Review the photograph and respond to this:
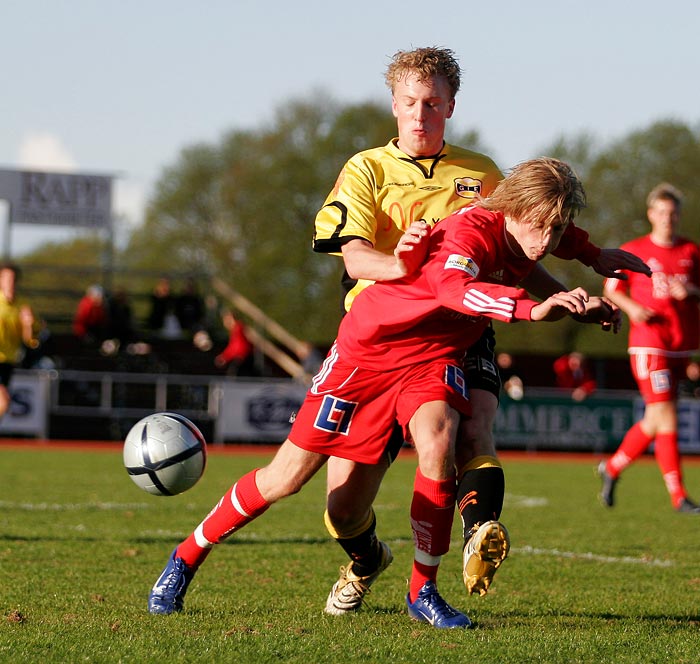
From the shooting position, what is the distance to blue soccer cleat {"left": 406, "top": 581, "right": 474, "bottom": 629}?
15.6ft

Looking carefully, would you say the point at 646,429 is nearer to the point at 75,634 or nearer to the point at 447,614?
the point at 447,614

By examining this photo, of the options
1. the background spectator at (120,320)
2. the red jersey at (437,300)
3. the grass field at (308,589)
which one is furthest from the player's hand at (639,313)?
the background spectator at (120,320)

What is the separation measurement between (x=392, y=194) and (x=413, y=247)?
808 millimetres

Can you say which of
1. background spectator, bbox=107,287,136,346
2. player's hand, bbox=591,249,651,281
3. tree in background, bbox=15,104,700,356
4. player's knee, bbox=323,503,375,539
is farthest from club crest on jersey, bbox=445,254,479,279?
tree in background, bbox=15,104,700,356

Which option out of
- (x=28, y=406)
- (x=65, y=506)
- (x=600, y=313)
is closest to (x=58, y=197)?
(x=28, y=406)

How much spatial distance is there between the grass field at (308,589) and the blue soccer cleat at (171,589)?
0.07 m

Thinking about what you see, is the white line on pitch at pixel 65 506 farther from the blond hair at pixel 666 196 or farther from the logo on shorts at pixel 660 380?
the blond hair at pixel 666 196

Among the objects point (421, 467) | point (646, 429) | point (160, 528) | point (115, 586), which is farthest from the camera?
point (646, 429)

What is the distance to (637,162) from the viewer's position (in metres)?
52.2

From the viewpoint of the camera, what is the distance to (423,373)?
15.6ft

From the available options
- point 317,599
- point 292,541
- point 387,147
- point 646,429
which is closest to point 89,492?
point 292,541

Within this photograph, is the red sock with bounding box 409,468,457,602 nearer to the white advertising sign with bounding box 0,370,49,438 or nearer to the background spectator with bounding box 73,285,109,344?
the white advertising sign with bounding box 0,370,49,438

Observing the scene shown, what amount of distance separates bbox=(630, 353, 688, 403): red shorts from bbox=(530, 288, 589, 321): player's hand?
6063 millimetres

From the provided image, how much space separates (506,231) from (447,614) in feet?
5.16
